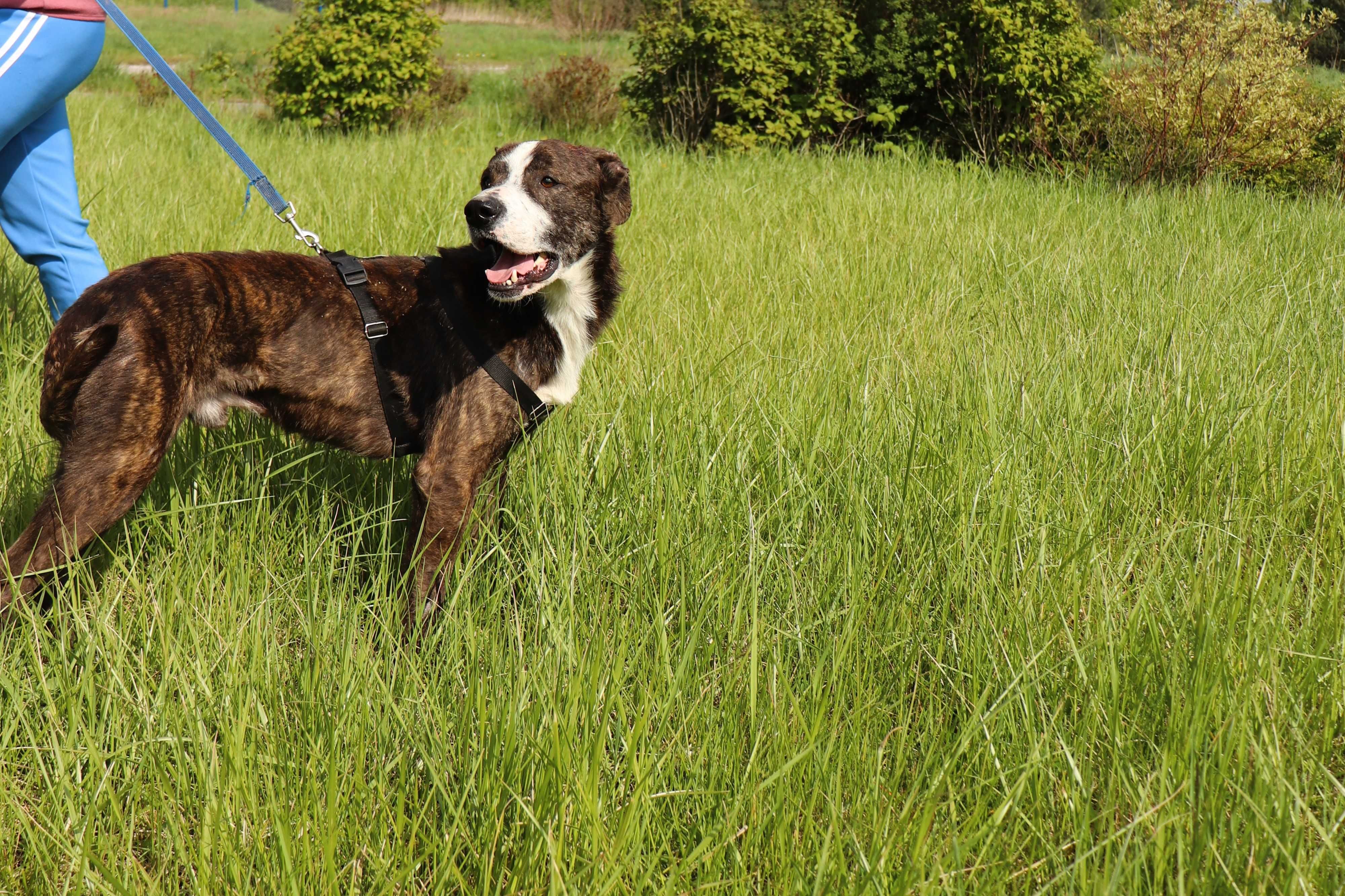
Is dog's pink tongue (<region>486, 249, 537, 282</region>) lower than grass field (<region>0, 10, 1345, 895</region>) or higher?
higher

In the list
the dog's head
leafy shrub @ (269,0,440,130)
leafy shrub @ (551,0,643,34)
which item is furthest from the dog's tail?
leafy shrub @ (551,0,643,34)

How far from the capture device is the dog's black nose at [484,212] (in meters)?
2.79

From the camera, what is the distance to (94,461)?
2416 millimetres

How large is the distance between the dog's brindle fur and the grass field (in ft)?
0.62

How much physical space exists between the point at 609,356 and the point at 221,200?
3.64 meters

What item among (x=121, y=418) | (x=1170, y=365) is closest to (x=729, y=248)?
(x=1170, y=365)

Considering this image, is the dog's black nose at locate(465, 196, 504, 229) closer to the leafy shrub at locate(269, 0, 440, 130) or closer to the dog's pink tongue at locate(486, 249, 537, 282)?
the dog's pink tongue at locate(486, 249, 537, 282)

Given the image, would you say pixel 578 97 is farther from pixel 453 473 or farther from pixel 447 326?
pixel 453 473

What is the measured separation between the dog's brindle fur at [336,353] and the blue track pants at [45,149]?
102 centimetres

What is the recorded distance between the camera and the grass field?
1.77 meters

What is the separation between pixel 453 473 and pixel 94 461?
0.91 meters

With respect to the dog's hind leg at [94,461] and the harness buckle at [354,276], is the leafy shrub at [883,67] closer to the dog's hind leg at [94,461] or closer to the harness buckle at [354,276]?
the harness buckle at [354,276]

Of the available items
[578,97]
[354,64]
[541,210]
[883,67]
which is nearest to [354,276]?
[541,210]

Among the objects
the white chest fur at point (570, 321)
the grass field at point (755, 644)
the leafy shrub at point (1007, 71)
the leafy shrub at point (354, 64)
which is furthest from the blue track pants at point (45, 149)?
the leafy shrub at point (354, 64)
